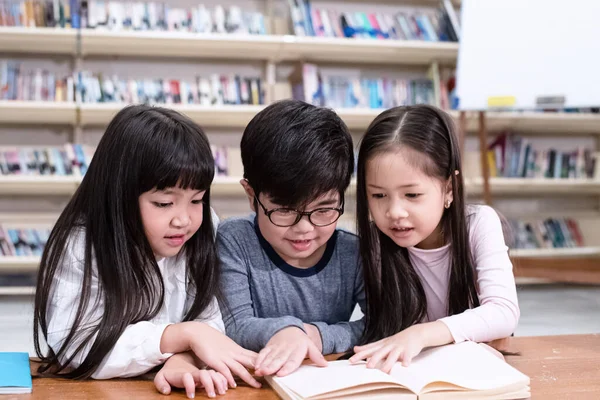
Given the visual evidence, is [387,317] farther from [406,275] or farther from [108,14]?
[108,14]

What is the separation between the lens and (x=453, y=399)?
86 cm

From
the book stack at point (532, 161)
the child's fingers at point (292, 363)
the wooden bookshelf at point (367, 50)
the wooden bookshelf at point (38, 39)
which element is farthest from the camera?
the book stack at point (532, 161)

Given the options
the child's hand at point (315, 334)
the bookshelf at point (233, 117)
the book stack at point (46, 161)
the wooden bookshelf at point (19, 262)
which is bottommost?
the wooden bookshelf at point (19, 262)

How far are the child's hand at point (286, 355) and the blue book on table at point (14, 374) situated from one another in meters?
0.30

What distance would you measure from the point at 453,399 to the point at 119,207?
22.7 inches

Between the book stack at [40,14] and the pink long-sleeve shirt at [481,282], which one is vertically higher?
the book stack at [40,14]

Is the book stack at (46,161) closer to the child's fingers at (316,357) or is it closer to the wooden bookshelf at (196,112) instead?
the wooden bookshelf at (196,112)

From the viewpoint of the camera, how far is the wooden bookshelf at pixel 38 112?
3781 millimetres

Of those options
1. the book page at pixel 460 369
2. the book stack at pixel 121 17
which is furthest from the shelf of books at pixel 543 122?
the book page at pixel 460 369

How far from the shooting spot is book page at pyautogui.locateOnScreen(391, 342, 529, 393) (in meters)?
0.88

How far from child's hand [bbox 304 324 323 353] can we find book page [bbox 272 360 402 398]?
0.65 ft

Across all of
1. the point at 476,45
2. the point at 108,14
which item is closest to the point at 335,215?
the point at 476,45

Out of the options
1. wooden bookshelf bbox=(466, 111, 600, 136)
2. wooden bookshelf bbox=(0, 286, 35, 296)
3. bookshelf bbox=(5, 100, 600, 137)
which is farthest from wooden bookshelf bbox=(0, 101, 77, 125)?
wooden bookshelf bbox=(466, 111, 600, 136)

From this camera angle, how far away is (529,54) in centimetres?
358
